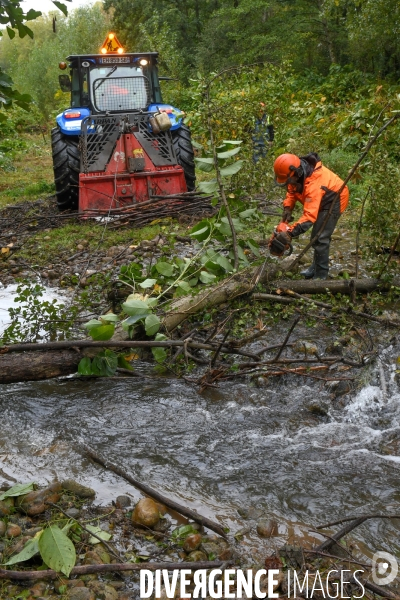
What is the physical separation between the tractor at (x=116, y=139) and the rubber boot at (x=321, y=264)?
2.72 meters

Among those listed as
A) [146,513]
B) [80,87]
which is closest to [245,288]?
[146,513]

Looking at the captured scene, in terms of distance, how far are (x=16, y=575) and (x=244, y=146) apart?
5081 mm

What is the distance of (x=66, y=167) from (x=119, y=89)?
4.90 ft

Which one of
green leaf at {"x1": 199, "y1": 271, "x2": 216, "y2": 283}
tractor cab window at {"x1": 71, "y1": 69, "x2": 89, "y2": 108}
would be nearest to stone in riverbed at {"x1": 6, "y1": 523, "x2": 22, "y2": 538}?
A: green leaf at {"x1": 199, "y1": 271, "x2": 216, "y2": 283}

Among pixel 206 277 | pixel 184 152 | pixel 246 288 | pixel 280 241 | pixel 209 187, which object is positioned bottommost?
pixel 246 288

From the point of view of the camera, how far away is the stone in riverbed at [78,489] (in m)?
3.05

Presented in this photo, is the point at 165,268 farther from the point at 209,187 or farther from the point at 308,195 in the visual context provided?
the point at 308,195

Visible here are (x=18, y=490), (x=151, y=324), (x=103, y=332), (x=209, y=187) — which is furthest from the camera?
(x=209, y=187)

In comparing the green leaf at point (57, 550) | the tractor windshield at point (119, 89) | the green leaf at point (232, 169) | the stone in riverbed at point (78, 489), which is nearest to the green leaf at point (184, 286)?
the green leaf at point (232, 169)

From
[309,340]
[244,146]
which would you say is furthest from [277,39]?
[309,340]

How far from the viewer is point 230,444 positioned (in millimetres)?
3590

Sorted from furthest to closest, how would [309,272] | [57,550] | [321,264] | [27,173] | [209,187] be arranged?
1. [27,173]
2. [309,272]
3. [321,264]
4. [209,187]
5. [57,550]

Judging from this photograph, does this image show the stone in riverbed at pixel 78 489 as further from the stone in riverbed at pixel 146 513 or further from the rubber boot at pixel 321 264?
the rubber boot at pixel 321 264

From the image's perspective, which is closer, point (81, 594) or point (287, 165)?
point (81, 594)
